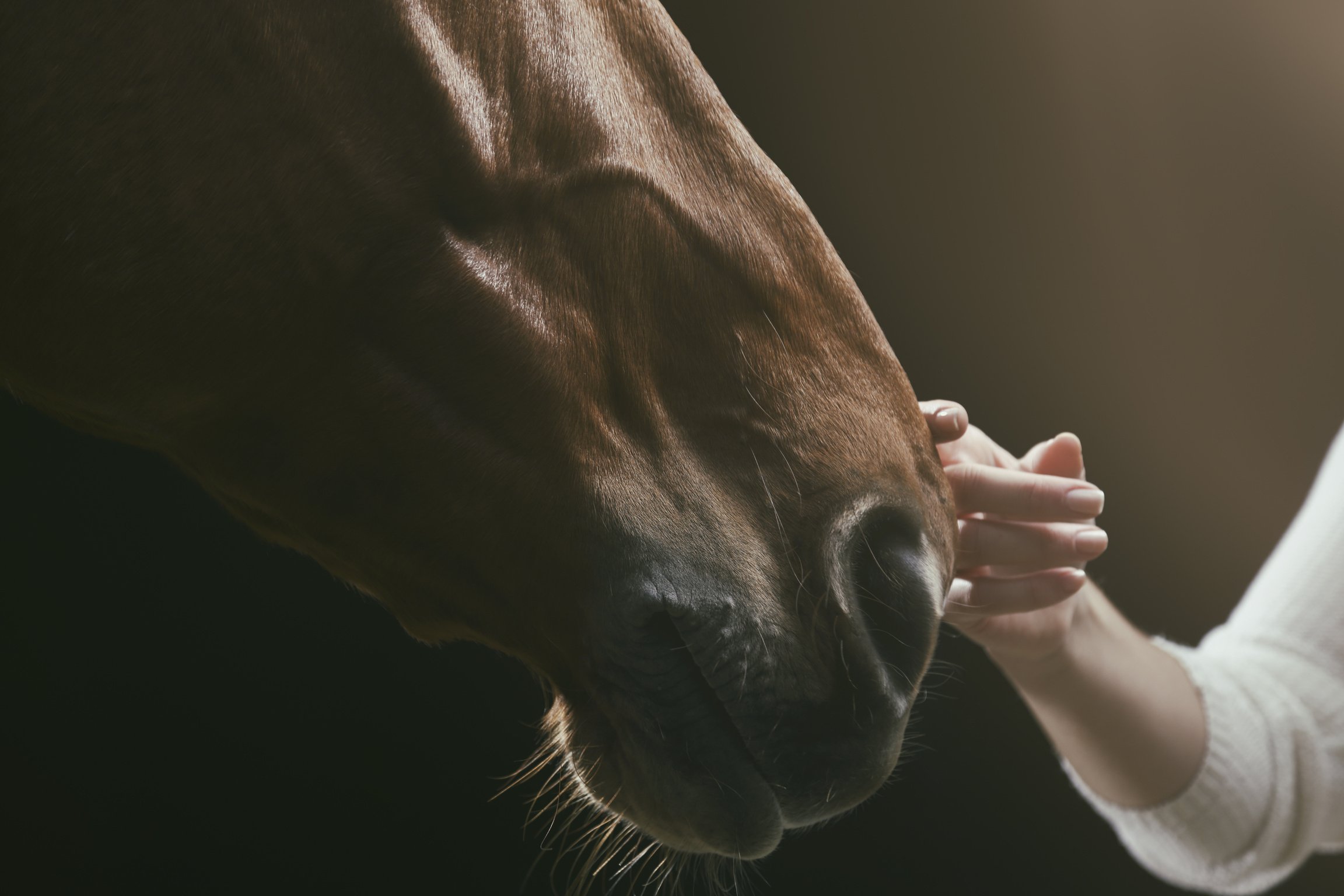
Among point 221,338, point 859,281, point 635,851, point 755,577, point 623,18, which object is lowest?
point 635,851

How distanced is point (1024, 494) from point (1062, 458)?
10 cm

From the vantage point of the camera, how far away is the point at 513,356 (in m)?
0.44

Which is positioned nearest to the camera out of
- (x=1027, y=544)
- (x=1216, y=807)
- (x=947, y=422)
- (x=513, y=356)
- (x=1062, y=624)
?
(x=513, y=356)

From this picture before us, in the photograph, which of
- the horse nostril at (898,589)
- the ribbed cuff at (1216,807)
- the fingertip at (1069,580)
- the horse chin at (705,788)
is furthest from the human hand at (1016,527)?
the ribbed cuff at (1216,807)

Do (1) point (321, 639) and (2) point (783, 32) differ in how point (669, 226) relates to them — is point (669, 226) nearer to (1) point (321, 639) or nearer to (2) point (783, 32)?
(1) point (321, 639)

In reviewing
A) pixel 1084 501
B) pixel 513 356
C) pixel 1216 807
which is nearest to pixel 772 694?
pixel 513 356

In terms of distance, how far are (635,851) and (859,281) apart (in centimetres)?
84

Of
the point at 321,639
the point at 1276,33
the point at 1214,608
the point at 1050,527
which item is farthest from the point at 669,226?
the point at 1276,33

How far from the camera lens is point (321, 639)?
797mm

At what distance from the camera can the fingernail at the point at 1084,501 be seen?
2.07ft

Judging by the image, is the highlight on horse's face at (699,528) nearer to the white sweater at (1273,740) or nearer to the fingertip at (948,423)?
the fingertip at (948,423)

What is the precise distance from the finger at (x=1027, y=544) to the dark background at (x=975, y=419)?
16 centimetres

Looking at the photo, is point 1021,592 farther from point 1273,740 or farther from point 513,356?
point 1273,740

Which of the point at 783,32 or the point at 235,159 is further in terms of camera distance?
the point at 783,32
